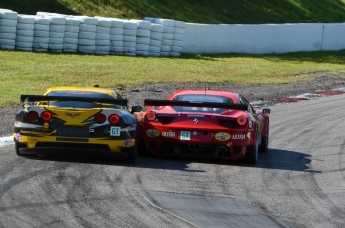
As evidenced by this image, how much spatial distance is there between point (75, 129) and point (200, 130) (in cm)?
181

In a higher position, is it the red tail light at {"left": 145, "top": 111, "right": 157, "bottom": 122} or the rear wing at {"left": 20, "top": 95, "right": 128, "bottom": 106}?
the rear wing at {"left": 20, "top": 95, "right": 128, "bottom": 106}

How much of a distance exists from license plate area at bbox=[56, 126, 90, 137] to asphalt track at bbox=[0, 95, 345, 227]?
34 centimetres

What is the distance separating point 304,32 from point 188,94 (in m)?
26.2

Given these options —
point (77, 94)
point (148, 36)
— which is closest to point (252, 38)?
point (148, 36)

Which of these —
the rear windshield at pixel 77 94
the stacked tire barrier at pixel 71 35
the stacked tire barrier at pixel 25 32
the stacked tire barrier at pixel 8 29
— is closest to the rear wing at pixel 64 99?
the rear windshield at pixel 77 94

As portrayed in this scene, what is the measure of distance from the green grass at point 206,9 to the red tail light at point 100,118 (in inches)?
904

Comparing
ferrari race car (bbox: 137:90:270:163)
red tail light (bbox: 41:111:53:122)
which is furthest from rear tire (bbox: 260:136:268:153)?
red tail light (bbox: 41:111:53:122)

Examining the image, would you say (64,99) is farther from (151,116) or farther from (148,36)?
(148,36)

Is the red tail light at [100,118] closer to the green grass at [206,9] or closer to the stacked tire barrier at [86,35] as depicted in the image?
the stacked tire barrier at [86,35]

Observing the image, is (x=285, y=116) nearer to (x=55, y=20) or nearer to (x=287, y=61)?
(x=55, y=20)

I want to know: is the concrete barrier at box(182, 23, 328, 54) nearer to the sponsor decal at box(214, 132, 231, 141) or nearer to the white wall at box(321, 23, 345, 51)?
the white wall at box(321, 23, 345, 51)

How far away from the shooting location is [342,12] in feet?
181

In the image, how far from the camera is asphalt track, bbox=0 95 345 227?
375 inches

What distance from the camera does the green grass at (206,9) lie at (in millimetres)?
37312
